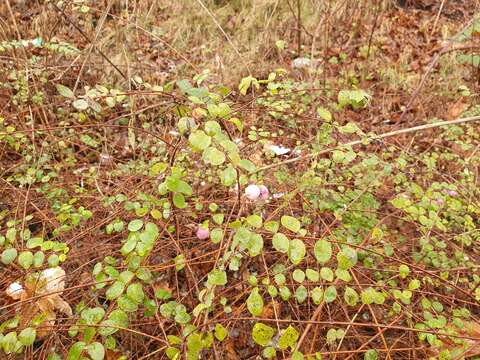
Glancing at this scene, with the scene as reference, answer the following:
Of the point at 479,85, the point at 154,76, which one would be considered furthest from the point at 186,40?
the point at 479,85

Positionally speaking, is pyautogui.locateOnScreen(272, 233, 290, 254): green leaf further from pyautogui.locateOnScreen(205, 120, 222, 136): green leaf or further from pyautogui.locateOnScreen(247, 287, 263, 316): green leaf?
pyautogui.locateOnScreen(205, 120, 222, 136): green leaf

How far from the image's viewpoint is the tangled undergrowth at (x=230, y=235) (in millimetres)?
1186

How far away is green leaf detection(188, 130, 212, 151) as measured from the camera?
1012 mm

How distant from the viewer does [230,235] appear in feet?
4.49

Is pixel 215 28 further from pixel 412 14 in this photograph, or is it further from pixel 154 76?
pixel 412 14

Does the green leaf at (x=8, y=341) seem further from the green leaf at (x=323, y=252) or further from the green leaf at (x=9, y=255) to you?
the green leaf at (x=323, y=252)

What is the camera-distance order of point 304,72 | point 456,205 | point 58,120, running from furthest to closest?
1. point 304,72
2. point 58,120
3. point 456,205

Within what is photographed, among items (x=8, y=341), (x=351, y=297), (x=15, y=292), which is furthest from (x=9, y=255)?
(x=351, y=297)

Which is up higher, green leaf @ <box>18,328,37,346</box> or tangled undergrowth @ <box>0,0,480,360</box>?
A: green leaf @ <box>18,328,37,346</box>

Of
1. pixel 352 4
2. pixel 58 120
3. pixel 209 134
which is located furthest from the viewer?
pixel 352 4

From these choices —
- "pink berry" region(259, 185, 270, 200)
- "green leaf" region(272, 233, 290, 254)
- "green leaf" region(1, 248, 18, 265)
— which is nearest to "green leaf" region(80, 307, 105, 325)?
"green leaf" region(1, 248, 18, 265)

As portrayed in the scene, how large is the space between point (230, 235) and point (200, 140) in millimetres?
451

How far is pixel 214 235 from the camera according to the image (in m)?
1.13

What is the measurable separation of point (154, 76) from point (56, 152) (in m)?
1.18
